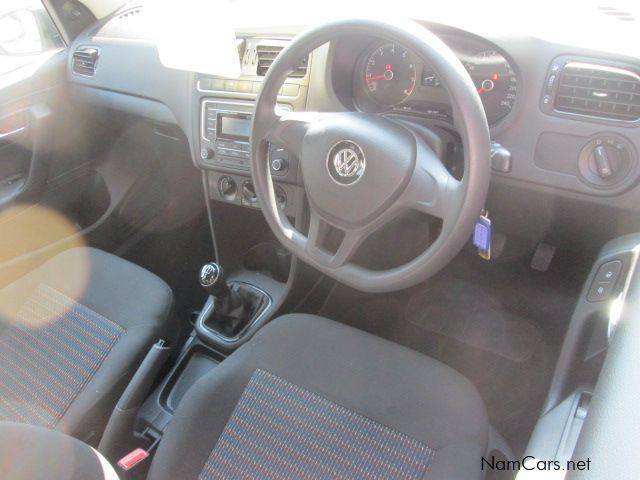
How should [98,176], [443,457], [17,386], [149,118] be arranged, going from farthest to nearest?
[98,176], [149,118], [17,386], [443,457]

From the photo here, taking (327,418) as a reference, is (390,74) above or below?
above

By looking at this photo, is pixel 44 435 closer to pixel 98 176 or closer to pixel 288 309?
pixel 288 309

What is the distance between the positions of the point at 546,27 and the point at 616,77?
0.19 meters

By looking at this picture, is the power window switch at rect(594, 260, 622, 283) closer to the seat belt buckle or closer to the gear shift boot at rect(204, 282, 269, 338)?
the gear shift boot at rect(204, 282, 269, 338)

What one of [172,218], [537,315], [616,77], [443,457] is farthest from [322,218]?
[172,218]

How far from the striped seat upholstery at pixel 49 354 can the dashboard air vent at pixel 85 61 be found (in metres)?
0.88

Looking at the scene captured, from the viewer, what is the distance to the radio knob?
5.31 feet

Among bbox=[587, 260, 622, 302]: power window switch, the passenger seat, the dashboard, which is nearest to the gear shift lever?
the passenger seat

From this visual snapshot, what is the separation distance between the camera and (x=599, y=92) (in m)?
1.12

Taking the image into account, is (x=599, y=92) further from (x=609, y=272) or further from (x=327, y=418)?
(x=327, y=418)

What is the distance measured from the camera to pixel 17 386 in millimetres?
1327

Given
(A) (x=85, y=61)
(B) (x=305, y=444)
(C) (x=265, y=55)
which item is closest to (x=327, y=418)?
(B) (x=305, y=444)

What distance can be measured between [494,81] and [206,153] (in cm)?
78

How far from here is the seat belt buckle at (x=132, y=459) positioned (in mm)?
1264
